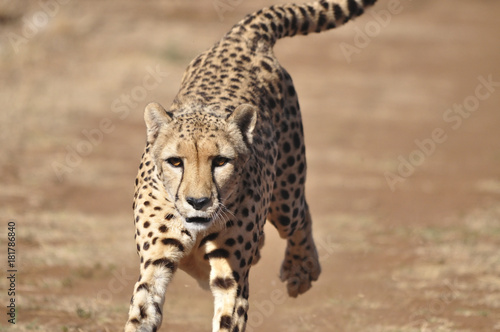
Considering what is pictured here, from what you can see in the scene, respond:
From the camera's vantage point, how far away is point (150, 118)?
484 cm

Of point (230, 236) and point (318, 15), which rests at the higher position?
point (318, 15)

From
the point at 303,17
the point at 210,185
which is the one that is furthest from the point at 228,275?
the point at 303,17

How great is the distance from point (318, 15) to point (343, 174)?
6.60 metres

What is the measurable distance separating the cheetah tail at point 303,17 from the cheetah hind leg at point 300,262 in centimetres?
142

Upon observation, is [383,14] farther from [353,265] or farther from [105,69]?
[353,265]

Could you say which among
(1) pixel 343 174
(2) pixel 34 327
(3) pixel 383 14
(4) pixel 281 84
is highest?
(3) pixel 383 14

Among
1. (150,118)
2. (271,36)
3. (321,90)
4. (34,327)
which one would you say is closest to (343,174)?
(321,90)

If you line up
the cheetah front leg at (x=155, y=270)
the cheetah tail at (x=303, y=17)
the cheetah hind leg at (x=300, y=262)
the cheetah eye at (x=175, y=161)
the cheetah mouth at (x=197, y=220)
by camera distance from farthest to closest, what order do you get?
the cheetah hind leg at (x=300, y=262) < the cheetah tail at (x=303, y=17) < the cheetah front leg at (x=155, y=270) < the cheetah eye at (x=175, y=161) < the cheetah mouth at (x=197, y=220)

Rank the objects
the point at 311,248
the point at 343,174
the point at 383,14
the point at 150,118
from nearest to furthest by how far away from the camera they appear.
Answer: the point at 150,118 < the point at 311,248 < the point at 343,174 < the point at 383,14

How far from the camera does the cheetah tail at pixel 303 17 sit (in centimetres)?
655

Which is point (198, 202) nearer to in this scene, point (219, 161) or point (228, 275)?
point (219, 161)

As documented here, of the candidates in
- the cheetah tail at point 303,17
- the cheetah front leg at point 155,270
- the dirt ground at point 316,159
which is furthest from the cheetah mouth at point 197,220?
the cheetah tail at point 303,17

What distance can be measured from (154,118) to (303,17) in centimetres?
227

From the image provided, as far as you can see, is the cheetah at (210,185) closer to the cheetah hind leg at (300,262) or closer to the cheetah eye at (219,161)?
the cheetah eye at (219,161)
